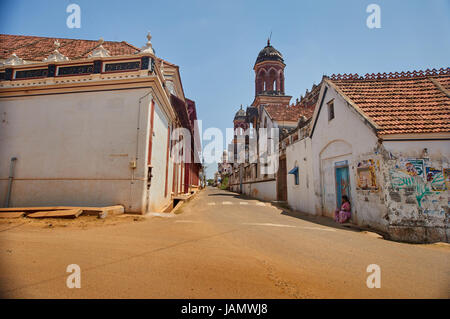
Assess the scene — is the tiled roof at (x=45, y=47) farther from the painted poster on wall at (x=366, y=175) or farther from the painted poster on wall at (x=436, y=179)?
the painted poster on wall at (x=436, y=179)

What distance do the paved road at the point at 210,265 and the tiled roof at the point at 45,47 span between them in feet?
35.4

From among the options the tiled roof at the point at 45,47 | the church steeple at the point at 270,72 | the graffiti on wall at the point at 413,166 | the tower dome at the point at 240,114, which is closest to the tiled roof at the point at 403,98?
the graffiti on wall at the point at 413,166

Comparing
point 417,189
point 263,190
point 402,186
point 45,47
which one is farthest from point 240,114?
point 417,189

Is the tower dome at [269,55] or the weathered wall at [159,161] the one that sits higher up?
the tower dome at [269,55]

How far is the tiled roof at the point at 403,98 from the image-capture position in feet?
22.5

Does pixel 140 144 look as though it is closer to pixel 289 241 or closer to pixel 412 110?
pixel 289 241

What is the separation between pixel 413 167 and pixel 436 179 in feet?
2.20

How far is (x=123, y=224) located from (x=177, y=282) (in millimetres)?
4936

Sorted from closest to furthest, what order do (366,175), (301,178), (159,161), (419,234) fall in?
(419,234), (366,175), (159,161), (301,178)

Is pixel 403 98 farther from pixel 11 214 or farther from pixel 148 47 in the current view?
pixel 11 214

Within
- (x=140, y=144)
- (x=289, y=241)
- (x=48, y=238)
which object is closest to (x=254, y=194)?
(x=140, y=144)

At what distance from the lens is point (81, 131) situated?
30.4ft

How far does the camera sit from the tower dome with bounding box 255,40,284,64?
2761cm

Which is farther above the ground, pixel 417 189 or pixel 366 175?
pixel 366 175
